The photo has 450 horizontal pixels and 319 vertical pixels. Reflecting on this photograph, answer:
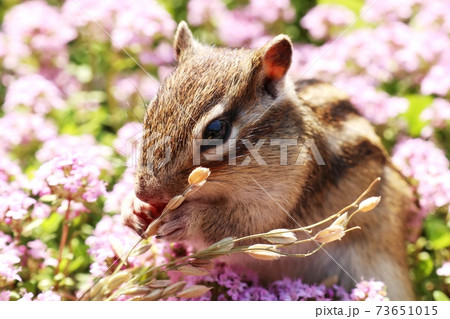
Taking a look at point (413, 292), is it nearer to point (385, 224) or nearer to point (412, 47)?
point (385, 224)

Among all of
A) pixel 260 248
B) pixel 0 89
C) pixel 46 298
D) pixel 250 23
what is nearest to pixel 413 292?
pixel 260 248

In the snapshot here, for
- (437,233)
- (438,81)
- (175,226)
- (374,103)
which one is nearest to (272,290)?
(175,226)

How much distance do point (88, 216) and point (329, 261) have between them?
48.2 inches

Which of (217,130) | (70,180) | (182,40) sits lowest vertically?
(70,180)

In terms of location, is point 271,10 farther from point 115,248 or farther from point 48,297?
point 48,297

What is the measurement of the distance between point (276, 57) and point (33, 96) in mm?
1584

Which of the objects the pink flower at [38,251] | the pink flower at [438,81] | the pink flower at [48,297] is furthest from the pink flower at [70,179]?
the pink flower at [438,81]

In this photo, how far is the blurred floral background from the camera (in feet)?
7.75

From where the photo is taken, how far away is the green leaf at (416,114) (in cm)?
346

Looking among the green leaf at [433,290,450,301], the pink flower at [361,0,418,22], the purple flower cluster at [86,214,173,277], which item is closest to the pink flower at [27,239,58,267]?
the purple flower cluster at [86,214,173,277]

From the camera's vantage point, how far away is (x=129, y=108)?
3.48 m

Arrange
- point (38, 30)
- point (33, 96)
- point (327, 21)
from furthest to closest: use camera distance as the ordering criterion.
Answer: point (327, 21)
point (38, 30)
point (33, 96)

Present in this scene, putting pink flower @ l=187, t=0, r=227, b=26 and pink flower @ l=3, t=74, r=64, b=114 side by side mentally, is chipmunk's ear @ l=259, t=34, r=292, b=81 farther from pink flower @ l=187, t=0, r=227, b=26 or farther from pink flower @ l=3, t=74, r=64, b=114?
pink flower @ l=187, t=0, r=227, b=26

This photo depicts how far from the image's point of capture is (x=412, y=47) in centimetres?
350
